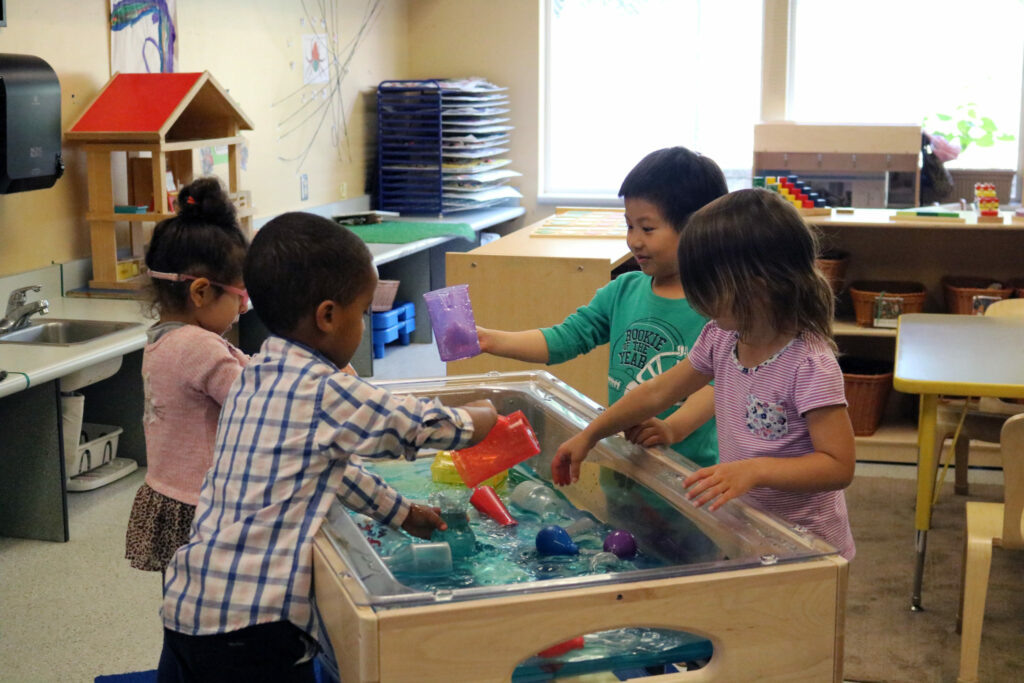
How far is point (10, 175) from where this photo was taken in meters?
2.96

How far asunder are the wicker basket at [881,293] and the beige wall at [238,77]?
7.97ft

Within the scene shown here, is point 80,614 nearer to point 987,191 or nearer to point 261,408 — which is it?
point 261,408

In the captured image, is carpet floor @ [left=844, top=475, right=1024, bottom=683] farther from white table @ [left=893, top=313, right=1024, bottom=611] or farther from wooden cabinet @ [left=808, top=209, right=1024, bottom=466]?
wooden cabinet @ [left=808, top=209, right=1024, bottom=466]

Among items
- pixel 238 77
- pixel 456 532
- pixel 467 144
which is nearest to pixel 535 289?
pixel 456 532

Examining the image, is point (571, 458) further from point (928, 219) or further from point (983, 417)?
point (928, 219)

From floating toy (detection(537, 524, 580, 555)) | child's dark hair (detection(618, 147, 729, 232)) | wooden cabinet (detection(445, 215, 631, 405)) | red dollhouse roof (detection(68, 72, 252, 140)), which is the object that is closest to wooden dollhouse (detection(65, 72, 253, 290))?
red dollhouse roof (detection(68, 72, 252, 140))

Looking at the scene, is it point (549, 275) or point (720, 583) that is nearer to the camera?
point (720, 583)

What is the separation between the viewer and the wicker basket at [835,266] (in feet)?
12.9

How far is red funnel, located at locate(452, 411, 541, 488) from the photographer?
65.6 inches

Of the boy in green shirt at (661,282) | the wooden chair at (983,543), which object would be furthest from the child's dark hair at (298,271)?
the wooden chair at (983,543)

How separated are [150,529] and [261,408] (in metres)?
0.62

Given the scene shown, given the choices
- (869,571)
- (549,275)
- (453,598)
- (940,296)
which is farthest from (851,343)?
(453,598)

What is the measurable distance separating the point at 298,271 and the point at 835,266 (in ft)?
9.97

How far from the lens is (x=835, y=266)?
396 centimetres
